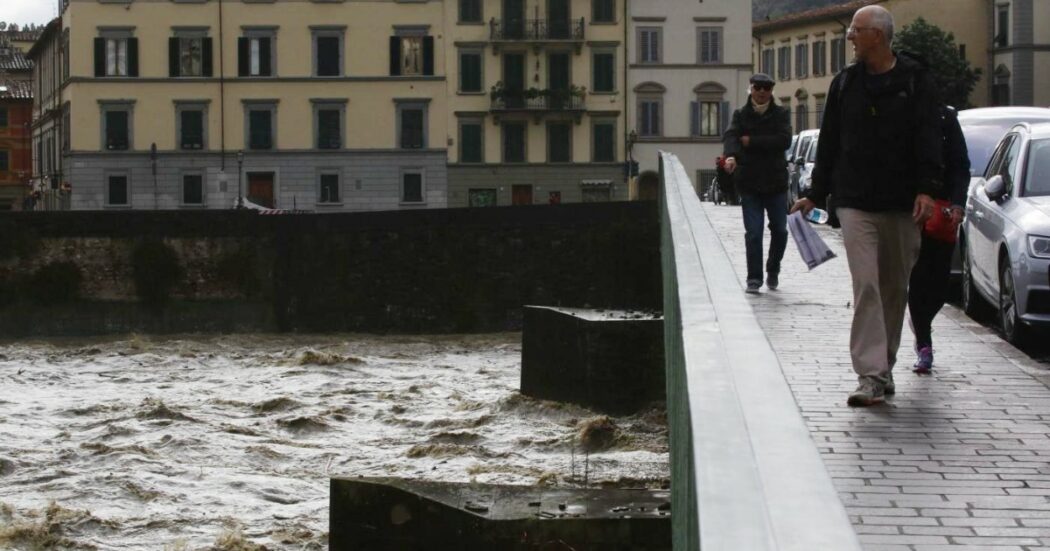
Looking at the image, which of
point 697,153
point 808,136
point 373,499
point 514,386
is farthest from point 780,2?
point 373,499

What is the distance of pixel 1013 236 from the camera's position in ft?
39.1

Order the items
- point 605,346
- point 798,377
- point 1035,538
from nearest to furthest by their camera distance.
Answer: point 1035,538 < point 798,377 < point 605,346

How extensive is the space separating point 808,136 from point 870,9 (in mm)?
26429

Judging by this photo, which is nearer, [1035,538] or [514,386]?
[1035,538]

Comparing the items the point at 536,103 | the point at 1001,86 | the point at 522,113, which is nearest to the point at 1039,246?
the point at 522,113

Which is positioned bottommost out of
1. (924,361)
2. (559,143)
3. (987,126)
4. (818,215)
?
(924,361)

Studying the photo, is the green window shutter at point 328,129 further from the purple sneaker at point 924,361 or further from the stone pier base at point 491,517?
the purple sneaker at point 924,361

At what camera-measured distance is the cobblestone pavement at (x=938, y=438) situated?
612 cm

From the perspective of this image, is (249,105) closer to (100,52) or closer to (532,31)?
(100,52)

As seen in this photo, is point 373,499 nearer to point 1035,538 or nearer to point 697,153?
point 1035,538

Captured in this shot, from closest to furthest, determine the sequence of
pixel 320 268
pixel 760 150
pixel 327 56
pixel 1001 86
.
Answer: pixel 760 150
pixel 320 268
pixel 327 56
pixel 1001 86

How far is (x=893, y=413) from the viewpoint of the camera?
332 inches

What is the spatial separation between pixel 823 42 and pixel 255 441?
63.7 metres

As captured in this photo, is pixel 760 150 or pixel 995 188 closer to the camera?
pixel 995 188
